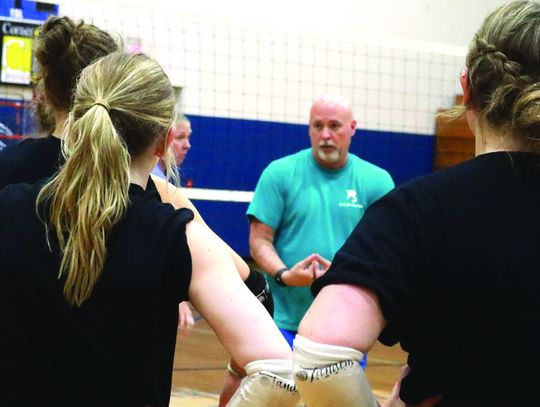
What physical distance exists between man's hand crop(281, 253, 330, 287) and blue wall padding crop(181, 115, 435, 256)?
565 cm

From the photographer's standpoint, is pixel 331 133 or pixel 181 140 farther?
pixel 181 140

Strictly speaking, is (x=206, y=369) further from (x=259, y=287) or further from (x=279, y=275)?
(x=259, y=287)

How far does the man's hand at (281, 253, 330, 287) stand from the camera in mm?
4973

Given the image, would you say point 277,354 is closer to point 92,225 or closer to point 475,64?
point 92,225

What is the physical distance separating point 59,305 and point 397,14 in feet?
36.5

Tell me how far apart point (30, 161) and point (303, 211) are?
2838mm

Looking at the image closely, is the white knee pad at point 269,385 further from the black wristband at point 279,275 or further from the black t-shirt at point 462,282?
the black wristband at point 279,275

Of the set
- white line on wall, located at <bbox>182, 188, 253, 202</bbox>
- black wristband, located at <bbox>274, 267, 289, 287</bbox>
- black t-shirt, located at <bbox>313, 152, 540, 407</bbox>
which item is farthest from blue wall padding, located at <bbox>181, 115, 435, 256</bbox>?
black t-shirt, located at <bbox>313, 152, 540, 407</bbox>

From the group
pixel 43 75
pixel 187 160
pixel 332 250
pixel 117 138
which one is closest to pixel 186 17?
pixel 187 160

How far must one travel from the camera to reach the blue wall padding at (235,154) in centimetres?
1098

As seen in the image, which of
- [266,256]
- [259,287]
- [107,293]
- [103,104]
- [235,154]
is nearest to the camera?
[107,293]

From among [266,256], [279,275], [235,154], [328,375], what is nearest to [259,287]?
[328,375]

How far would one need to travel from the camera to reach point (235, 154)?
11297 millimetres

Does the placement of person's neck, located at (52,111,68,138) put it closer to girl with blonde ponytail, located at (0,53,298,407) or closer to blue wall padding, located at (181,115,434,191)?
girl with blonde ponytail, located at (0,53,298,407)
